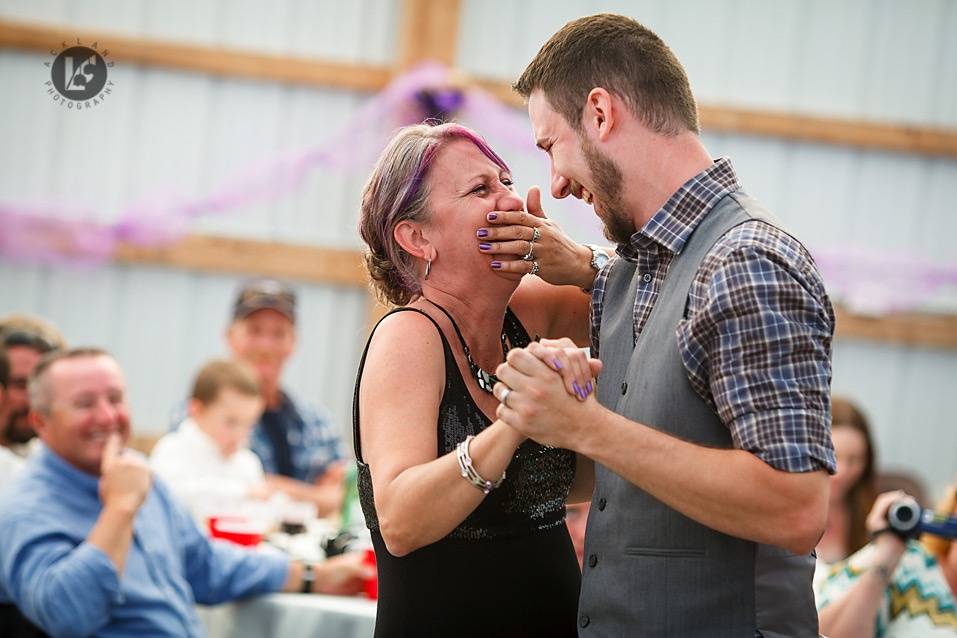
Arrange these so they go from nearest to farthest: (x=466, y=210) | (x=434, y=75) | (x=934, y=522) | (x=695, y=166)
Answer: (x=695, y=166), (x=466, y=210), (x=934, y=522), (x=434, y=75)

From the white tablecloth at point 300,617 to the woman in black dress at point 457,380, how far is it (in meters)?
1.09

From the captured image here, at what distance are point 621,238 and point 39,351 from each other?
280 centimetres

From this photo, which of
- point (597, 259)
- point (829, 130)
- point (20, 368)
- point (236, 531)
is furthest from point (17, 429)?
point (829, 130)

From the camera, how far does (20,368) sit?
3928mm

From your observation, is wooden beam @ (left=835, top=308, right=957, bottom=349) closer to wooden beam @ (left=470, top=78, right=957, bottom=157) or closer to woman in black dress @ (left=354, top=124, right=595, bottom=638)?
wooden beam @ (left=470, top=78, right=957, bottom=157)

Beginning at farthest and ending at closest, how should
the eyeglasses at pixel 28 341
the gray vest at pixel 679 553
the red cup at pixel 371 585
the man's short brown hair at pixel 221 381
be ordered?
the man's short brown hair at pixel 221 381, the eyeglasses at pixel 28 341, the red cup at pixel 371 585, the gray vest at pixel 679 553

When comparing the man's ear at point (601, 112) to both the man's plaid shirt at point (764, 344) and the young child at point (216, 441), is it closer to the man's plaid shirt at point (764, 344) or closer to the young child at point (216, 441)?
the man's plaid shirt at point (764, 344)

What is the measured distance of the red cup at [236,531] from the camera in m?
3.49

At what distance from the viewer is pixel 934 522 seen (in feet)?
8.72

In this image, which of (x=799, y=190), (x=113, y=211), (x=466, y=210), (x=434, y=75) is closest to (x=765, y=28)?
(x=799, y=190)

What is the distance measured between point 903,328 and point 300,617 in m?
4.60

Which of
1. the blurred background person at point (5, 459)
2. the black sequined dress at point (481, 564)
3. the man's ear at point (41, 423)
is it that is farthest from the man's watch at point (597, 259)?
the blurred background person at point (5, 459)

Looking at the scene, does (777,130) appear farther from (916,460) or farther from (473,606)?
(473,606)

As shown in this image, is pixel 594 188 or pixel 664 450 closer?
pixel 664 450
